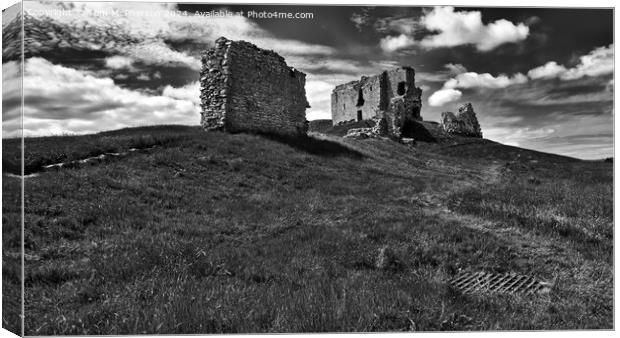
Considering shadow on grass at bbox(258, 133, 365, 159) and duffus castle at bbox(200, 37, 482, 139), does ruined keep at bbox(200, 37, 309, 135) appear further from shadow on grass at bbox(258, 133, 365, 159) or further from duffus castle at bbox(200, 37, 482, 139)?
shadow on grass at bbox(258, 133, 365, 159)

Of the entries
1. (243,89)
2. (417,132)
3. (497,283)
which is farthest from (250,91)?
(417,132)

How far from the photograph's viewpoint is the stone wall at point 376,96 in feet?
195

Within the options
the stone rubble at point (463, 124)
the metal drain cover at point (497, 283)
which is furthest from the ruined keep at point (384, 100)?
the metal drain cover at point (497, 283)

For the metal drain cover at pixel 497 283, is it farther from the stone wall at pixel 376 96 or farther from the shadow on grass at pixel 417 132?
the stone wall at pixel 376 96

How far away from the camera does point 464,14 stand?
898cm

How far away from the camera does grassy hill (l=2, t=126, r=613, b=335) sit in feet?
18.7

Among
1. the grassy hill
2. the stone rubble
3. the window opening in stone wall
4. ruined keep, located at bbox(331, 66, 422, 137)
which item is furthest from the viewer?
the window opening in stone wall

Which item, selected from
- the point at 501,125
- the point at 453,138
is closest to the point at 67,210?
the point at 501,125

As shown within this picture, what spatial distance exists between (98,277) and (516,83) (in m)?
10.0

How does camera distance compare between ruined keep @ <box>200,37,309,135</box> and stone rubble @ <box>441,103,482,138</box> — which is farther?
stone rubble @ <box>441,103,482,138</box>

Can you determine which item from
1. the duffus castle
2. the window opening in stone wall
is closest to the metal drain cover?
the duffus castle

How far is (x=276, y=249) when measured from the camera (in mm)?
8281

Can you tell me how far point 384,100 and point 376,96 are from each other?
4.30ft

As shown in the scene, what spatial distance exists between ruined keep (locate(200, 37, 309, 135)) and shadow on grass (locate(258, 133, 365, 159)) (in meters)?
1.43
